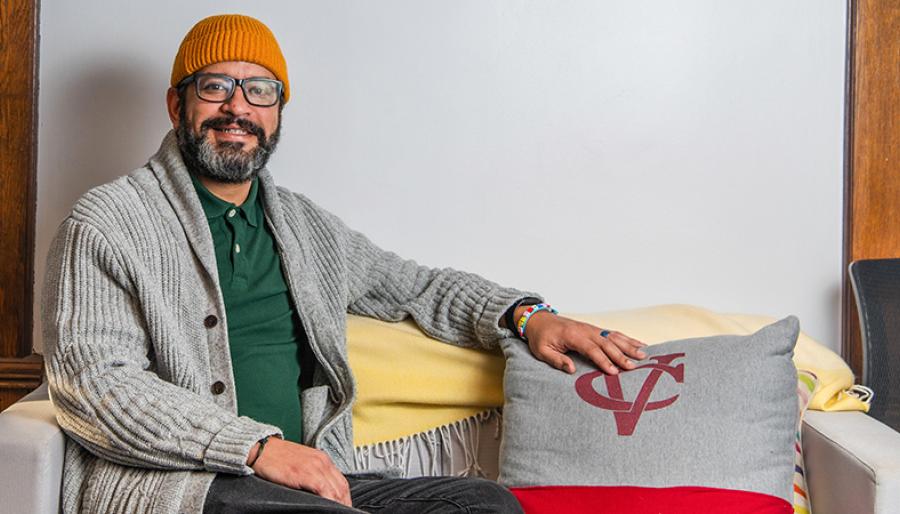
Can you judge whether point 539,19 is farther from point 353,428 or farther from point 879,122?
point 353,428

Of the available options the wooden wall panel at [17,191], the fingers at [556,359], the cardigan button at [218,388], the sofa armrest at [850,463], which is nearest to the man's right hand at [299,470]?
the cardigan button at [218,388]

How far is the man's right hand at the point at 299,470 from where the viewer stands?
5.34 feet

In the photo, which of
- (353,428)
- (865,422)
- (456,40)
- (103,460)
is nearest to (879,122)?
(865,422)

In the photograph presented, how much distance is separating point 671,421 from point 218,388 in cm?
84

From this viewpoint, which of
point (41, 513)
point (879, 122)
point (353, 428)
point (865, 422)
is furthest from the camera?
point (879, 122)

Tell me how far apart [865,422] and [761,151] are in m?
0.72

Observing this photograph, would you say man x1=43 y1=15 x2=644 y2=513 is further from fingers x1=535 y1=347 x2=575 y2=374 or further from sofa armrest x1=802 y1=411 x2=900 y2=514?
sofa armrest x1=802 y1=411 x2=900 y2=514

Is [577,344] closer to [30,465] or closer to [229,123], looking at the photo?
[229,123]

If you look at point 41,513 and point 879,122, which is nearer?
point 41,513

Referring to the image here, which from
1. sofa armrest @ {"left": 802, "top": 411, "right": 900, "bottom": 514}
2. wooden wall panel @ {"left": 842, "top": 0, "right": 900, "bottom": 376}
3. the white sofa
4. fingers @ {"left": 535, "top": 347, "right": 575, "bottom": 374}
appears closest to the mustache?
the white sofa

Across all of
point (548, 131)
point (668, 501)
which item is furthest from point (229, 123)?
point (668, 501)

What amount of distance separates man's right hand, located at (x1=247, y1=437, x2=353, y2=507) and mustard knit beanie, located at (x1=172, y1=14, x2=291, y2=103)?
77cm

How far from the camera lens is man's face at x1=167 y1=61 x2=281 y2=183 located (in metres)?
1.94

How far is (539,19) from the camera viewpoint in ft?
7.59
